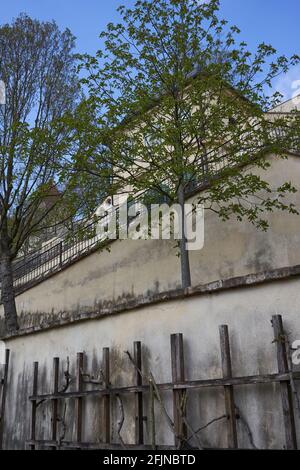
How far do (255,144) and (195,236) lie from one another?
3.01 meters

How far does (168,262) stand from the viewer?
1136 cm

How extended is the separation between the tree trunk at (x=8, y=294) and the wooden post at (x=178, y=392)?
22.0ft

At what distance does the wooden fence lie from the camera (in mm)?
3627

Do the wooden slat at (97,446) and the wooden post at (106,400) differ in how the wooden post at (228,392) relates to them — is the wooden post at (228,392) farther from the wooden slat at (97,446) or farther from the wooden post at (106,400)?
the wooden post at (106,400)

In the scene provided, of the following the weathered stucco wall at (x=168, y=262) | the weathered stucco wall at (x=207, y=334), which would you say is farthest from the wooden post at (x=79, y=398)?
the weathered stucco wall at (x=168, y=262)

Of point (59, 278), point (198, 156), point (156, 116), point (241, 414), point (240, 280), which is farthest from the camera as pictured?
point (59, 278)

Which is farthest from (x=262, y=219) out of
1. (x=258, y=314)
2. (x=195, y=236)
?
(x=258, y=314)

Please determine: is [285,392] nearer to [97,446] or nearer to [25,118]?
[97,446]

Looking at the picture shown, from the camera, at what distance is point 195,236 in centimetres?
1104

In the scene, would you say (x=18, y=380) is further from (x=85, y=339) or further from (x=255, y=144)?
(x=255, y=144)

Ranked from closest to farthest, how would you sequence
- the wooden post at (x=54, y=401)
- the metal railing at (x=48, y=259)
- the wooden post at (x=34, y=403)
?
the wooden post at (x=54, y=401) → the wooden post at (x=34, y=403) → the metal railing at (x=48, y=259)

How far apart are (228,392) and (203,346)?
0.57 m

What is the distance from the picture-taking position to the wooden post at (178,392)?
4238mm

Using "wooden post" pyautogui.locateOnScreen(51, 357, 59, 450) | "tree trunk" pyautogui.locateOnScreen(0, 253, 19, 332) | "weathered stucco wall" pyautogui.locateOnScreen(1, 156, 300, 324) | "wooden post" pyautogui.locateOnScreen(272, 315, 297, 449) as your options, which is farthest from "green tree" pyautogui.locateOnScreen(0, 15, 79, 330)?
"wooden post" pyautogui.locateOnScreen(272, 315, 297, 449)
